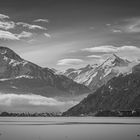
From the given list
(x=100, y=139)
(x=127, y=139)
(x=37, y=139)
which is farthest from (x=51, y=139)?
(x=127, y=139)

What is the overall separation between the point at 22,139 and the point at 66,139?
19339 millimetres

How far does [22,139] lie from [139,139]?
50553mm

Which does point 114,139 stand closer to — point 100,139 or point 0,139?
point 100,139

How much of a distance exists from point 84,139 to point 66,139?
26.1ft

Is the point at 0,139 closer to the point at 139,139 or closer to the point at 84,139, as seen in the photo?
the point at 84,139

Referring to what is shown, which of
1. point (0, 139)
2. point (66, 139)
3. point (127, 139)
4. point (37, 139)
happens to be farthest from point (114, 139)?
point (0, 139)

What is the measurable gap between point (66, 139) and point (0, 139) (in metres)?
28.7

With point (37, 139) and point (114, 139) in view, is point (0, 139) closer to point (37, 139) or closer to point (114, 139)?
point (37, 139)

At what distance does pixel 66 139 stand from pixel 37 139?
12.8 metres

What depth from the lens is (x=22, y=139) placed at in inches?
6053

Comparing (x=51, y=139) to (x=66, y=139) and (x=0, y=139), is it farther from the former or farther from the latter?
(x=0, y=139)

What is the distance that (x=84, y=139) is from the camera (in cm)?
15475

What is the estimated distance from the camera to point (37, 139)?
505ft

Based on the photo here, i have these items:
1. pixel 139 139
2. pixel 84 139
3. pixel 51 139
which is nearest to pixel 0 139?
pixel 51 139
